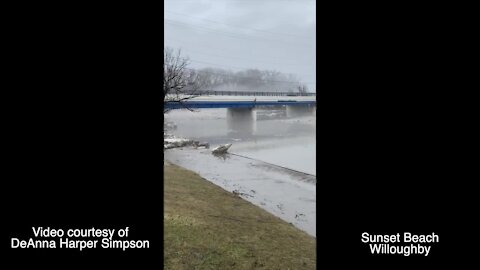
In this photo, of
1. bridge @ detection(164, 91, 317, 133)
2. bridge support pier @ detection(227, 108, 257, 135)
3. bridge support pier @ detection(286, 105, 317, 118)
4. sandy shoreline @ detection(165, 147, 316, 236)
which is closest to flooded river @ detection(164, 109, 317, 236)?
sandy shoreline @ detection(165, 147, 316, 236)

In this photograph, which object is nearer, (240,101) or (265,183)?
(265,183)

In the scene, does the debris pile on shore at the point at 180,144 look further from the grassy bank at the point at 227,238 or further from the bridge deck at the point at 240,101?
the grassy bank at the point at 227,238

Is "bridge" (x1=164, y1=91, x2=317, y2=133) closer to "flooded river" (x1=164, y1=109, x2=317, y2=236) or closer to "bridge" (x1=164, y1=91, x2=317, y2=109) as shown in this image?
"bridge" (x1=164, y1=91, x2=317, y2=109)

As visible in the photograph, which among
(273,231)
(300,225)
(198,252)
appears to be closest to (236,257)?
(198,252)

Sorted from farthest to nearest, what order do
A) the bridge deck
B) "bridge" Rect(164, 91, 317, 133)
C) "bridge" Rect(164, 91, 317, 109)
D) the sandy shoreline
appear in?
1. "bridge" Rect(164, 91, 317, 133)
2. "bridge" Rect(164, 91, 317, 109)
3. the bridge deck
4. the sandy shoreline

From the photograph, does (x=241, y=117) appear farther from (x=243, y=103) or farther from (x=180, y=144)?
(x=180, y=144)

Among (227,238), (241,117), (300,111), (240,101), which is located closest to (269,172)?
(227,238)

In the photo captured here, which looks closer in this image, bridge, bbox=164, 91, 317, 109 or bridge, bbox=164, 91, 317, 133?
bridge, bbox=164, 91, 317, 109

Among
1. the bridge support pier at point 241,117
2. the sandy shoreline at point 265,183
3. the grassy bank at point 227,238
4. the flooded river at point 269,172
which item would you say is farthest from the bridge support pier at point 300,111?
the grassy bank at point 227,238

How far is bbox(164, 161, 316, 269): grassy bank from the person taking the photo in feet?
28.3

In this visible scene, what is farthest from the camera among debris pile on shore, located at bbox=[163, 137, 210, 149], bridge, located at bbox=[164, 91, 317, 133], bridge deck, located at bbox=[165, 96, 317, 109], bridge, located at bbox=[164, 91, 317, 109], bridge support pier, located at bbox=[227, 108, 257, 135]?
bridge support pier, located at bbox=[227, 108, 257, 135]

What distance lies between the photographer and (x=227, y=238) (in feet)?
34.2

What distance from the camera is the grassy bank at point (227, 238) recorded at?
8.62 m
